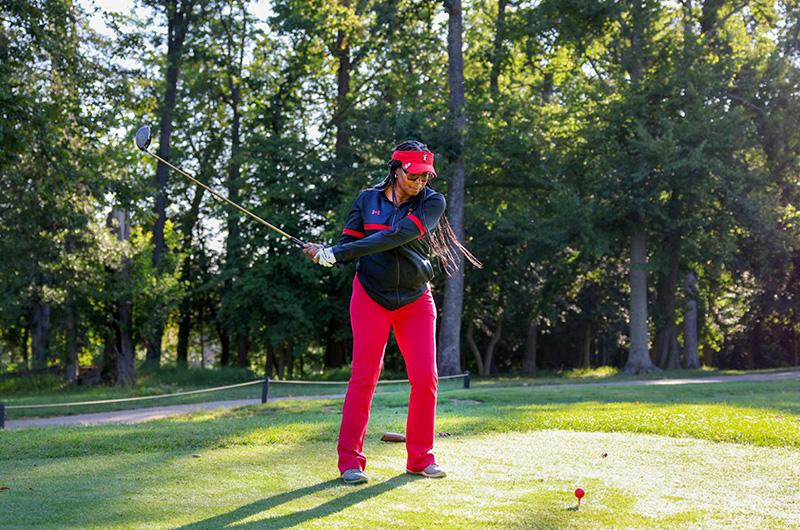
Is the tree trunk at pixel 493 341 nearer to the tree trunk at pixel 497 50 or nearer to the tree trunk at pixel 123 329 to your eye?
the tree trunk at pixel 497 50

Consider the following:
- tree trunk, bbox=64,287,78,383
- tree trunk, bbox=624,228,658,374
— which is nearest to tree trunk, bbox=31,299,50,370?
tree trunk, bbox=64,287,78,383

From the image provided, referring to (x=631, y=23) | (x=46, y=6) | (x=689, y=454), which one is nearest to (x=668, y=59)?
(x=631, y=23)

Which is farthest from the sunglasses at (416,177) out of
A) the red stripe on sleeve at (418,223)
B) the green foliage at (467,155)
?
the green foliage at (467,155)

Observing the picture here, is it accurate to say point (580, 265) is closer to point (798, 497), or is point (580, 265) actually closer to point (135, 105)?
point (135, 105)

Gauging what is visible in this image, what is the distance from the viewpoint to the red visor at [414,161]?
6691 millimetres

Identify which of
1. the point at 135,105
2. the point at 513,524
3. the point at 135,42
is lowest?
the point at 513,524

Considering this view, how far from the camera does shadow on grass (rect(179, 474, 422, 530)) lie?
16.0 feet

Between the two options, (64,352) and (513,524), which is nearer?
(513,524)

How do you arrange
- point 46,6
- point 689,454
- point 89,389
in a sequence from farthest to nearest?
1. point 89,389
2. point 46,6
3. point 689,454

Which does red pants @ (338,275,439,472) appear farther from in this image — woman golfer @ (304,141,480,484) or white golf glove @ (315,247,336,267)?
white golf glove @ (315,247,336,267)

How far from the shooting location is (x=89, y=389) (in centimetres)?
2784

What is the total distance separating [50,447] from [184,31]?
89.2 feet

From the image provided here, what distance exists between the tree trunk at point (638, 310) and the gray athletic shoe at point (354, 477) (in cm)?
2771

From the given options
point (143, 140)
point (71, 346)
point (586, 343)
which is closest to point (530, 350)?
point (586, 343)
